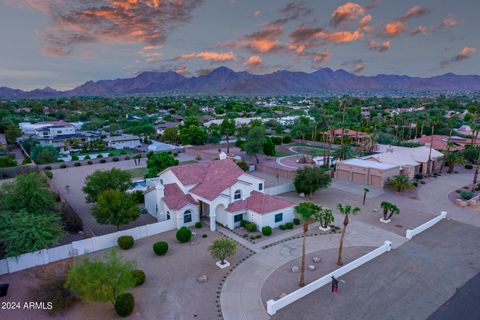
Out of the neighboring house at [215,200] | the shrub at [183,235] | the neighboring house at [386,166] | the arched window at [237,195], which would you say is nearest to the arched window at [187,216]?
the neighboring house at [215,200]

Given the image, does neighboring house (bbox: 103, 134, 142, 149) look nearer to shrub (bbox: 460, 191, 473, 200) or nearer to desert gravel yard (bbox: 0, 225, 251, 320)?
desert gravel yard (bbox: 0, 225, 251, 320)

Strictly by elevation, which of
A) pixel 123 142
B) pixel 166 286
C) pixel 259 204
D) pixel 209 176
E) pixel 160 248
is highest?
pixel 209 176

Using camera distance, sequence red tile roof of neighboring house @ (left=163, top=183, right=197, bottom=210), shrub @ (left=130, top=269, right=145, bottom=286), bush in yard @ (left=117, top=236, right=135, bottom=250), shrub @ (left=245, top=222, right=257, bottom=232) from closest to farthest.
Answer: shrub @ (left=130, top=269, right=145, bottom=286) < bush in yard @ (left=117, top=236, right=135, bottom=250) < shrub @ (left=245, top=222, right=257, bottom=232) < red tile roof of neighboring house @ (left=163, top=183, right=197, bottom=210)

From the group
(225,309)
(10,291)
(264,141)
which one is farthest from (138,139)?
(225,309)

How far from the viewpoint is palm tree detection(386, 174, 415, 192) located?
4322 centimetres

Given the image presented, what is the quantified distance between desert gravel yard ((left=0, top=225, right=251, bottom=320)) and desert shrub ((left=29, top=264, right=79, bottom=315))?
387 millimetres

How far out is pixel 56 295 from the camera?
19.9 m

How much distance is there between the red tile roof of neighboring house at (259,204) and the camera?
31.3m

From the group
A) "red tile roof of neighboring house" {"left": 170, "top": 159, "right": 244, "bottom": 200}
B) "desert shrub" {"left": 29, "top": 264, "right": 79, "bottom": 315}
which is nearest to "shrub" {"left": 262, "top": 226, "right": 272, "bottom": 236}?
"red tile roof of neighboring house" {"left": 170, "top": 159, "right": 244, "bottom": 200}

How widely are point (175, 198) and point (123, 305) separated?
14565 millimetres

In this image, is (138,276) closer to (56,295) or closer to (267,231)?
(56,295)

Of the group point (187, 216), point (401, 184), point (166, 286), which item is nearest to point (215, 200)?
point (187, 216)

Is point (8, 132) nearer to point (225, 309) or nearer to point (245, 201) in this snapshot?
point (245, 201)

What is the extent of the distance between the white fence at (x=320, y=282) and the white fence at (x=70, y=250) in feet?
49.4
